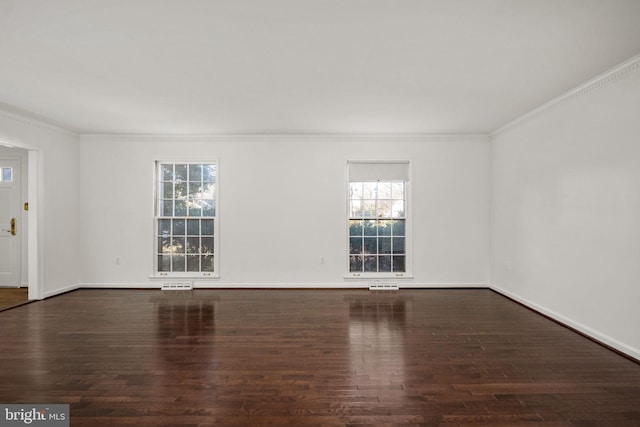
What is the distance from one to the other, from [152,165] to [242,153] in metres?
1.63

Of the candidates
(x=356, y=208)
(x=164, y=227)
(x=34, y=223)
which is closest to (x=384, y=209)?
(x=356, y=208)

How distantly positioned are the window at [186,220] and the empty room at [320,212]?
0.13 ft

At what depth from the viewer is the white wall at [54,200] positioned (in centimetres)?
497

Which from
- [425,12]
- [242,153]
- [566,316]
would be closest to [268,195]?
[242,153]

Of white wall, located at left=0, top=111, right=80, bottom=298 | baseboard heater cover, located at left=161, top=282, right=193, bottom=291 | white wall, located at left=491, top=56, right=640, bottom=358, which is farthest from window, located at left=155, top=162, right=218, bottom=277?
white wall, located at left=491, top=56, right=640, bottom=358

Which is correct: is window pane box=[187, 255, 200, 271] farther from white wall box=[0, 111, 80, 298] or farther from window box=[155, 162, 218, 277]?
white wall box=[0, 111, 80, 298]

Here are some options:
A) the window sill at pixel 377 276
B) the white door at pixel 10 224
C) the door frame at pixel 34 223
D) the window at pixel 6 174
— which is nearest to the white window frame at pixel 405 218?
the window sill at pixel 377 276

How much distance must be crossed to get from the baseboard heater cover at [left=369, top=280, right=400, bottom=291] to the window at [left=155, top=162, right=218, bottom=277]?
2.88 metres

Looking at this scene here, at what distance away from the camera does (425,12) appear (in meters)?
2.30

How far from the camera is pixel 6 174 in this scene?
6.15 m

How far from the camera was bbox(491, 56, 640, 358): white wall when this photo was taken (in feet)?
10.3

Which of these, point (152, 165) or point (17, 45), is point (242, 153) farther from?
point (17, 45)

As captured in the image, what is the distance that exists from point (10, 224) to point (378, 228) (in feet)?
22.5

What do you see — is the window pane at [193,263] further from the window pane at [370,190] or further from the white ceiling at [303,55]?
the window pane at [370,190]
